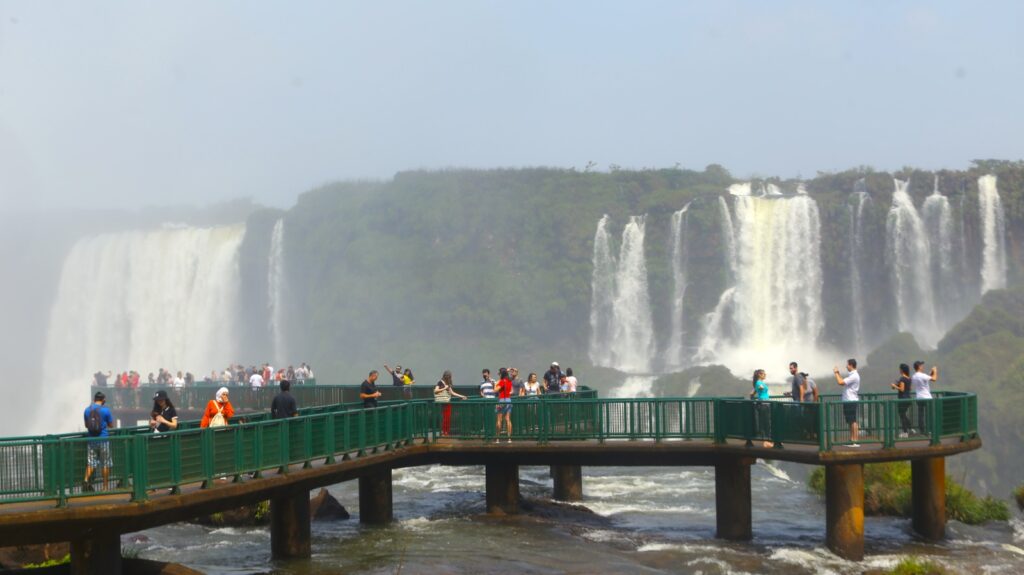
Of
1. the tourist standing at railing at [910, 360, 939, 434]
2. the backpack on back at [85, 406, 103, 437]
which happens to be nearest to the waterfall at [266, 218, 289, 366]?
the tourist standing at railing at [910, 360, 939, 434]

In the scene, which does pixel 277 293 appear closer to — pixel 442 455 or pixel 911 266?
pixel 911 266

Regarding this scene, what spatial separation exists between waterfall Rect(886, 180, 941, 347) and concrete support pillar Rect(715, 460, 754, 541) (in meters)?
49.2

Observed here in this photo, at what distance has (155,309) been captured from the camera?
3506 inches

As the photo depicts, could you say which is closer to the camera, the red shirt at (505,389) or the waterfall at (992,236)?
the red shirt at (505,389)

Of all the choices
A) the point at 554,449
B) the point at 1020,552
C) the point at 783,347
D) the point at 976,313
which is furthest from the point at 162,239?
the point at 1020,552

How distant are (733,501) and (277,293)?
72.6 m

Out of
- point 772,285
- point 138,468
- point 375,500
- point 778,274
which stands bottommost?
point 375,500

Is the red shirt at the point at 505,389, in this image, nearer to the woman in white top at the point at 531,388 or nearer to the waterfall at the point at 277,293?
the woman in white top at the point at 531,388

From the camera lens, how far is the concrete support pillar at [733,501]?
2456cm

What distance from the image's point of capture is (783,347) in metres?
73.1

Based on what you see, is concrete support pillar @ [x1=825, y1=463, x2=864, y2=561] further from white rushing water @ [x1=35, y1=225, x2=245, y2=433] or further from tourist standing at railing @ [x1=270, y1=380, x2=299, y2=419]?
white rushing water @ [x1=35, y1=225, x2=245, y2=433]

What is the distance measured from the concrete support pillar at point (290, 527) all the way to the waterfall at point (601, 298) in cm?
5934

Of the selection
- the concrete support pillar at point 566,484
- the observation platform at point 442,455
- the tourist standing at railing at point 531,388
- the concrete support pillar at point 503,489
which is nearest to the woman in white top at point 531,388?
the tourist standing at railing at point 531,388

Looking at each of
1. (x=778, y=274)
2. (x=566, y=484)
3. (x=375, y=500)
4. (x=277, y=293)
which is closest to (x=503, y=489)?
(x=375, y=500)
